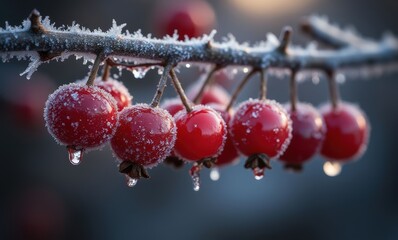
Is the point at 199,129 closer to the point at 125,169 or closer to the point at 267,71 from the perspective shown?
the point at 125,169

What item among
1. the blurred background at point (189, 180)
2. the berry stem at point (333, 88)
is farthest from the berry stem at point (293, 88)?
the blurred background at point (189, 180)

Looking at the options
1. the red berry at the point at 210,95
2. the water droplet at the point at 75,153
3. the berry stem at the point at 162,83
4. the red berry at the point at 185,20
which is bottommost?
the water droplet at the point at 75,153

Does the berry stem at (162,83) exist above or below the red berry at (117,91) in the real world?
below

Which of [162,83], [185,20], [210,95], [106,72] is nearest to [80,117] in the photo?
[162,83]

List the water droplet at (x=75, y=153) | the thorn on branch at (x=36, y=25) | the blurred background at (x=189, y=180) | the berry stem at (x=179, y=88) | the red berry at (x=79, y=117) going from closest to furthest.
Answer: the thorn on branch at (x=36, y=25)
the red berry at (x=79, y=117)
the water droplet at (x=75, y=153)
the berry stem at (x=179, y=88)
the blurred background at (x=189, y=180)

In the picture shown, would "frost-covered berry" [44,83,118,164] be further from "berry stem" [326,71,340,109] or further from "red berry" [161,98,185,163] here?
"berry stem" [326,71,340,109]

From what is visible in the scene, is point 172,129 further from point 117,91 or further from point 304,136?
point 304,136

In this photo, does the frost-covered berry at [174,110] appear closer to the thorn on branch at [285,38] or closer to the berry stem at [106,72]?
the berry stem at [106,72]
